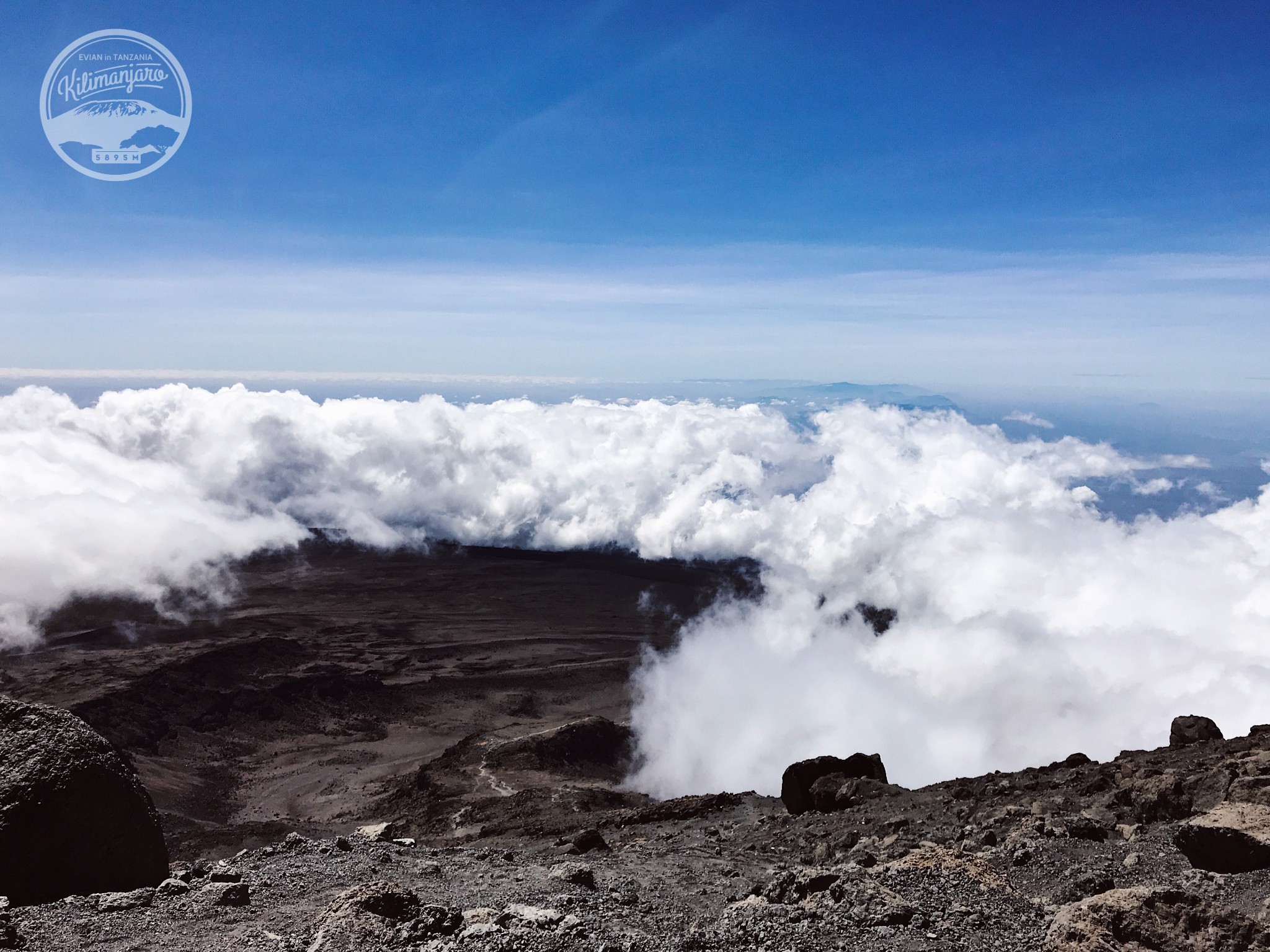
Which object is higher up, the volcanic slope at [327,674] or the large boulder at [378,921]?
the large boulder at [378,921]

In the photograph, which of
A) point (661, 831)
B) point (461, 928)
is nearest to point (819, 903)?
point (461, 928)

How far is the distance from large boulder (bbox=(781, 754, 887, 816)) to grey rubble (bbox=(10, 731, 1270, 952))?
3.01m

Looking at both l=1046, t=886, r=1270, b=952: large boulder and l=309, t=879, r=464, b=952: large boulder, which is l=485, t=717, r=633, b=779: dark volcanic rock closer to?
l=309, t=879, r=464, b=952: large boulder

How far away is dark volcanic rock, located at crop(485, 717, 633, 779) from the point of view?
2243 inches

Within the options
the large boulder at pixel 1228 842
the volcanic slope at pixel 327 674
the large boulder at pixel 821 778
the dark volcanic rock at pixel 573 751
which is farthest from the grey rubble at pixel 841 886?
the dark volcanic rock at pixel 573 751

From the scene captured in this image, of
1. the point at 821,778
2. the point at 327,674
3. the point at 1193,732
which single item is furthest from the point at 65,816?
the point at 327,674

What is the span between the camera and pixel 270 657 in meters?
85.4

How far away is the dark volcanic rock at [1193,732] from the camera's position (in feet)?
77.9

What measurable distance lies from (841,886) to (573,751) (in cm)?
5259

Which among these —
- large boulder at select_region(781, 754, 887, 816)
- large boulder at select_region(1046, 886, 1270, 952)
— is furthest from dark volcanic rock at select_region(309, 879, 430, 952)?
large boulder at select_region(781, 754, 887, 816)

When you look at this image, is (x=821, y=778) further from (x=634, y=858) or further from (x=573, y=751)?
(x=573, y=751)

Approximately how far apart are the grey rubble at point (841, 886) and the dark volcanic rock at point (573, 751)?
37.5 meters

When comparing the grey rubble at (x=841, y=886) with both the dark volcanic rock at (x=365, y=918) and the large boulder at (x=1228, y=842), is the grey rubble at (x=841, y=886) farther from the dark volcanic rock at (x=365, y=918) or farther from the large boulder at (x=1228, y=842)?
the large boulder at (x=1228, y=842)

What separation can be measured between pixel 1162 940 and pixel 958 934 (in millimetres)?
2297
